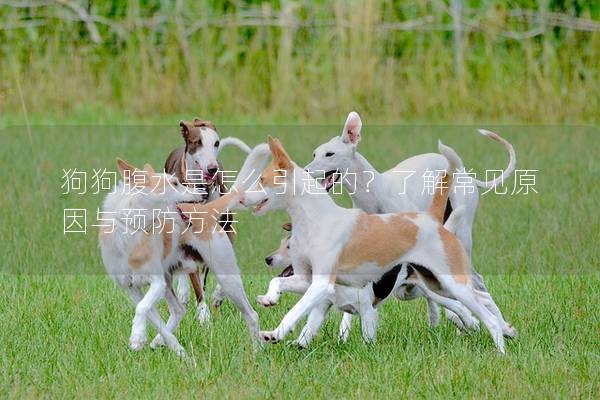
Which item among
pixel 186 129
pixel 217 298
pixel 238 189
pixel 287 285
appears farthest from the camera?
pixel 186 129

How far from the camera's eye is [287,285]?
20.2ft

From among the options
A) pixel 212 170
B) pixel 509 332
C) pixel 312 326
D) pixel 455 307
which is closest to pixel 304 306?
pixel 312 326

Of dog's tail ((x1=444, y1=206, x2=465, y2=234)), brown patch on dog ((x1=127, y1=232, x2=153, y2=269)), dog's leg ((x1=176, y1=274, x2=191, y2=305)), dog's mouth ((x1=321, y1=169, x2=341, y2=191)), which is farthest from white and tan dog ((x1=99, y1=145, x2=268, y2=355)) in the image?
dog's leg ((x1=176, y1=274, x2=191, y2=305))

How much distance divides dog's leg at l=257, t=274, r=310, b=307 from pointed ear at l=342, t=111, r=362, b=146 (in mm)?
1116

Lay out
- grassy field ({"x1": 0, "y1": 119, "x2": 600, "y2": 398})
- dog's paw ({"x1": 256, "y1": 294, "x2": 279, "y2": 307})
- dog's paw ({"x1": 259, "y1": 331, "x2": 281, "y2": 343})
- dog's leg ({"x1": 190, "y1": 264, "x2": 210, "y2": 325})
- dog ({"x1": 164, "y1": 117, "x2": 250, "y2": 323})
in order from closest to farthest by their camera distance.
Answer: grassy field ({"x1": 0, "y1": 119, "x2": 600, "y2": 398}), dog's paw ({"x1": 259, "y1": 331, "x2": 281, "y2": 343}), dog's paw ({"x1": 256, "y1": 294, "x2": 279, "y2": 307}), dog's leg ({"x1": 190, "y1": 264, "x2": 210, "y2": 325}), dog ({"x1": 164, "y1": 117, "x2": 250, "y2": 323})

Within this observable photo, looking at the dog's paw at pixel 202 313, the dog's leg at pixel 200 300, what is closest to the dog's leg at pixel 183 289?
the dog's leg at pixel 200 300

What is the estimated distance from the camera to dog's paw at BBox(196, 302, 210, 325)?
7.13 meters

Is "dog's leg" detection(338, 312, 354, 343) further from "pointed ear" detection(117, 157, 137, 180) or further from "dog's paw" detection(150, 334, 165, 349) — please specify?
"pointed ear" detection(117, 157, 137, 180)

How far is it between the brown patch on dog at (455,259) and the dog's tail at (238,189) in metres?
1.00

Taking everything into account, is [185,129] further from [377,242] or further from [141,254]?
[377,242]

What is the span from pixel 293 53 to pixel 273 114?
3.14 feet

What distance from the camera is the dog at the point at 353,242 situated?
616 cm

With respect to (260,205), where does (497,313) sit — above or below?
below

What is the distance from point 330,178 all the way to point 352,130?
0.28m
